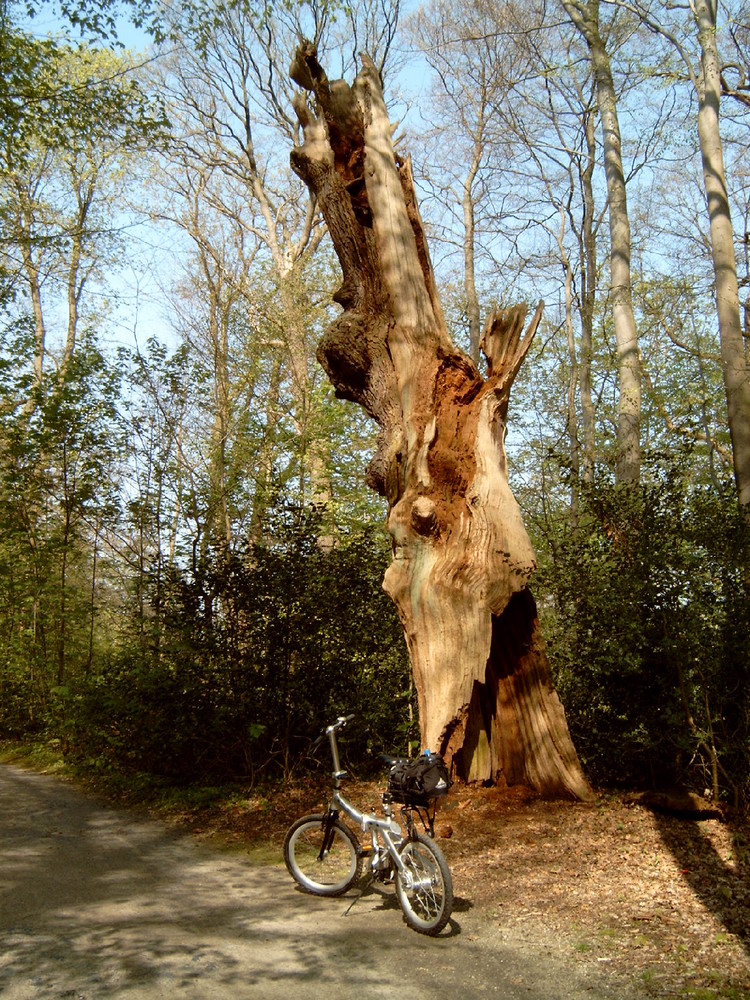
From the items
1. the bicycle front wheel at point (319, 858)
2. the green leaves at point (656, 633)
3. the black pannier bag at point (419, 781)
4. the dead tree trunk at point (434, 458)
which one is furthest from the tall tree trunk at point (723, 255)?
the bicycle front wheel at point (319, 858)

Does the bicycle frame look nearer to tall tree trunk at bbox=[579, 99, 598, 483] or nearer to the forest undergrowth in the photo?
the forest undergrowth

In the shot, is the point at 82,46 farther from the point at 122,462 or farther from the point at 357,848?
the point at 357,848

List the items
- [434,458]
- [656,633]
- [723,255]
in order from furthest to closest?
[723,255]
[434,458]
[656,633]

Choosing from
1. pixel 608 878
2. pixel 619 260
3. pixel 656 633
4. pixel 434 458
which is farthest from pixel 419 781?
pixel 619 260

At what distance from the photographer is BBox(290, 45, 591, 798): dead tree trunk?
6852 mm

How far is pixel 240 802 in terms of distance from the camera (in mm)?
8266

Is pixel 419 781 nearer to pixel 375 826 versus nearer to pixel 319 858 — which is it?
pixel 375 826

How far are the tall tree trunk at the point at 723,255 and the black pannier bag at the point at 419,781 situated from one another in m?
5.28

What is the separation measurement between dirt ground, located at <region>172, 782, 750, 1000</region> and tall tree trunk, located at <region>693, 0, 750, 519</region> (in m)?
3.92

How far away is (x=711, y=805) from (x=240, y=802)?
455cm

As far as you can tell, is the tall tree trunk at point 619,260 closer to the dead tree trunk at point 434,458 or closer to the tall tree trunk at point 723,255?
the tall tree trunk at point 723,255

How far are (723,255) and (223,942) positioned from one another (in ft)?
33.1

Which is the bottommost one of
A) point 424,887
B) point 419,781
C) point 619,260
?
point 424,887

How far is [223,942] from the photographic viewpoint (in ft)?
15.1
